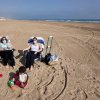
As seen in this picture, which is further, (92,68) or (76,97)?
(92,68)

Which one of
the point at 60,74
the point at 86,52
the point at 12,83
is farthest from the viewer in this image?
the point at 86,52

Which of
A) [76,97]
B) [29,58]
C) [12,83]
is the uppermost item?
[29,58]

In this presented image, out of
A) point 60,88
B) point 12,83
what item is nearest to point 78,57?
point 60,88

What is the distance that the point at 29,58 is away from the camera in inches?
152

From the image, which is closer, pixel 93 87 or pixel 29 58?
pixel 93 87

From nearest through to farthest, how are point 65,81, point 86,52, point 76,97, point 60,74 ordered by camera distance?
point 76,97
point 65,81
point 60,74
point 86,52

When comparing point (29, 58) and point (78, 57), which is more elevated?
point (29, 58)

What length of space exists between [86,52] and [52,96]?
12.9ft

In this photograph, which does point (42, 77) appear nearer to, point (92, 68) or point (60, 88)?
point (60, 88)

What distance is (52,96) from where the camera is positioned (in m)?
2.75

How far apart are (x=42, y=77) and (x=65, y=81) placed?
806 millimetres

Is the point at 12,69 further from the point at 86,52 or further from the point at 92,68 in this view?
the point at 86,52

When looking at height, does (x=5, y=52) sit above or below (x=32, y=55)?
above

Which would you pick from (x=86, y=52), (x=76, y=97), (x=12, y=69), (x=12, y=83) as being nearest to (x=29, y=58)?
(x=12, y=69)
